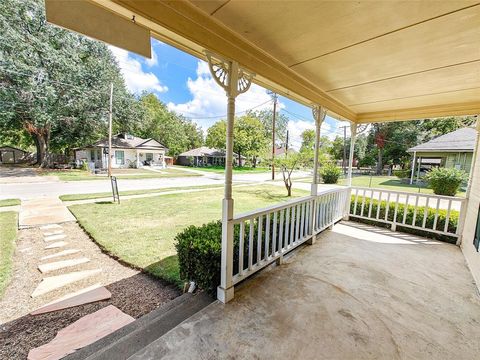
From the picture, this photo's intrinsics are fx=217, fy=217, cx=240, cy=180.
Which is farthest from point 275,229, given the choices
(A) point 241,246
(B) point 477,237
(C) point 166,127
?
(C) point 166,127

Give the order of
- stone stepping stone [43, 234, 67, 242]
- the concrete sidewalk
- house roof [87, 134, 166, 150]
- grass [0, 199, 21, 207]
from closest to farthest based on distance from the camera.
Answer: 1. stone stepping stone [43, 234, 67, 242]
2. the concrete sidewalk
3. grass [0, 199, 21, 207]
4. house roof [87, 134, 166, 150]

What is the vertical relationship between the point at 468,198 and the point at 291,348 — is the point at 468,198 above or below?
above

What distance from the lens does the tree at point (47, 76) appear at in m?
11.5

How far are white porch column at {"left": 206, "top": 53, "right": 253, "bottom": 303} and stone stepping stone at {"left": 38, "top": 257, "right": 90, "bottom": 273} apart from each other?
2404mm

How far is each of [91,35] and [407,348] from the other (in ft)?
10.4

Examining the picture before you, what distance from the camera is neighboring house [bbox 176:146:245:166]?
3244cm

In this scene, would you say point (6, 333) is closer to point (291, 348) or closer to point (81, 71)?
point (291, 348)

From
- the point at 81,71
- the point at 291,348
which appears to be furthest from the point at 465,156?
the point at 81,71

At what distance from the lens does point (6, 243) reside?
371 centimetres

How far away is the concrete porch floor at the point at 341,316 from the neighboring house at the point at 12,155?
3345 cm

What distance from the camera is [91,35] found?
130cm

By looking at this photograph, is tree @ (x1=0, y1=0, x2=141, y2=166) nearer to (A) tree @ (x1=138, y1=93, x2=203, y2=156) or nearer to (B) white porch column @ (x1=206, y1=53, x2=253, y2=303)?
(B) white porch column @ (x1=206, y1=53, x2=253, y2=303)

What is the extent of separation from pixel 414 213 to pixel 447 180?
7.93m

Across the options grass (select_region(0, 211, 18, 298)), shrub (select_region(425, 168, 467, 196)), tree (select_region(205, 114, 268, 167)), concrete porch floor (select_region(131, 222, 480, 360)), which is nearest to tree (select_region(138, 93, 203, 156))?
tree (select_region(205, 114, 268, 167))
